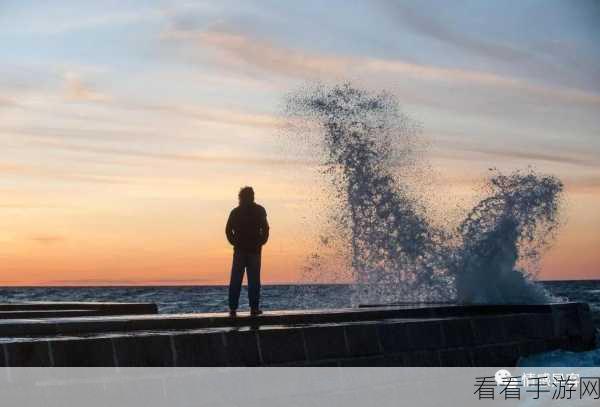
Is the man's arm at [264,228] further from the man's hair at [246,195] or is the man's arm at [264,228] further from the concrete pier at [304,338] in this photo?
the concrete pier at [304,338]

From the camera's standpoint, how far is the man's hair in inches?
433

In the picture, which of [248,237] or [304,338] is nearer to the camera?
[304,338]

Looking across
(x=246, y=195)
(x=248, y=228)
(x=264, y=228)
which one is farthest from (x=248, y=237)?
(x=246, y=195)

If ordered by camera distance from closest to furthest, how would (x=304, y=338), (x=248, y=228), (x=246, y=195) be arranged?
(x=304, y=338), (x=248, y=228), (x=246, y=195)

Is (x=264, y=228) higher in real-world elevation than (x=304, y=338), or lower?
higher

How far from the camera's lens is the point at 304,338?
8.19 metres

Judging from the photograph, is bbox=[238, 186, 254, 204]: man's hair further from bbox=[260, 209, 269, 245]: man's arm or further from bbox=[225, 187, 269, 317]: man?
bbox=[260, 209, 269, 245]: man's arm

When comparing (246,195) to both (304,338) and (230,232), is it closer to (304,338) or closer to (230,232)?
(230,232)

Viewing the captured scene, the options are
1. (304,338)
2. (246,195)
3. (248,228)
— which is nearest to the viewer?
(304,338)

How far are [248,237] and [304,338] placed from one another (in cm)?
289

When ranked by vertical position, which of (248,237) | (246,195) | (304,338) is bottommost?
(304,338)

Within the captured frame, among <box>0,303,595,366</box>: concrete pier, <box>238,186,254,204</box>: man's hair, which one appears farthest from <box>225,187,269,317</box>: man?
<box>0,303,595,366</box>: concrete pier
